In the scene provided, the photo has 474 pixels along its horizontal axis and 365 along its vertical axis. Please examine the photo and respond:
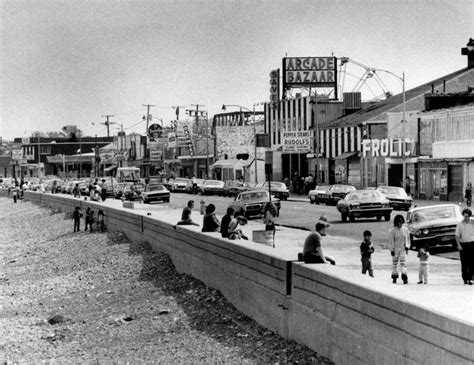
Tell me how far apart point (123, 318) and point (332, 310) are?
8.24 meters

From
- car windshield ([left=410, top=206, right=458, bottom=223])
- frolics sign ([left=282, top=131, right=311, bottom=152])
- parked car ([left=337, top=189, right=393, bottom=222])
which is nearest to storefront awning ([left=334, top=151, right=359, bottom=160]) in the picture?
frolics sign ([left=282, top=131, right=311, bottom=152])

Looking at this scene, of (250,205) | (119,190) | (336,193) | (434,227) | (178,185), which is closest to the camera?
(434,227)

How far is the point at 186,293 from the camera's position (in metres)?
19.9

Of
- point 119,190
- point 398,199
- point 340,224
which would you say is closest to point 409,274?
point 340,224

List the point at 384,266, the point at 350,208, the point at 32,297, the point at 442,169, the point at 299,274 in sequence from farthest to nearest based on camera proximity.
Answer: the point at 442,169 < the point at 350,208 < the point at 32,297 < the point at 384,266 < the point at 299,274

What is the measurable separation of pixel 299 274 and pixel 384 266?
30.4 feet

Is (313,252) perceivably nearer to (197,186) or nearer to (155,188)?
(155,188)

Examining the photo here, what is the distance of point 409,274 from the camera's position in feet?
63.4

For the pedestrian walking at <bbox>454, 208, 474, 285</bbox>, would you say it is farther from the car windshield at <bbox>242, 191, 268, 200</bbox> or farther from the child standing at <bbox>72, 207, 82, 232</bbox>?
the child standing at <bbox>72, 207, 82, 232</bbox>

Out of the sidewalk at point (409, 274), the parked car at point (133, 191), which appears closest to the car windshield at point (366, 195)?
the sidewalk at point (409, 274)

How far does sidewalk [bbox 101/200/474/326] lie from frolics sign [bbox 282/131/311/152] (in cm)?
3562

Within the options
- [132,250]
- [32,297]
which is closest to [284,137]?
[132,250]

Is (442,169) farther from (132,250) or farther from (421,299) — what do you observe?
(421,299)

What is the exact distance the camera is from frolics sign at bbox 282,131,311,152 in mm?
72875
